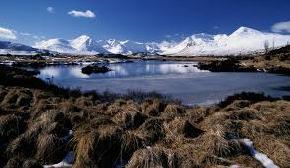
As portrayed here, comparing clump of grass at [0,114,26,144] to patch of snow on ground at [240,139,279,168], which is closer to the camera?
patch of snow on ground at [240,139,279,168]

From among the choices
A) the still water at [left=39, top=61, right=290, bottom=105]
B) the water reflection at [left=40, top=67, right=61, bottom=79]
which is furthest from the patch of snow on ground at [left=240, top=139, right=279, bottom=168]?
the water reflection at [left=40, top=67, right=61, bottom=79]

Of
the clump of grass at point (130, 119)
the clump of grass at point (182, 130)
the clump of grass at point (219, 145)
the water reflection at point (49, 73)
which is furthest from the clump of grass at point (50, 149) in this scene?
the water reflection at point (49, 73)

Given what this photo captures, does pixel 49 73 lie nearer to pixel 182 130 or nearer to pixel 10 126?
pixel 10 126

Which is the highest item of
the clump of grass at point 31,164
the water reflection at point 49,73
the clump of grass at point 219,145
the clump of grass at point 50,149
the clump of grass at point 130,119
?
the clump of grass at point 130,119

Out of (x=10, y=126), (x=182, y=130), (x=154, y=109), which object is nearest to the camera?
(x=182, y=130)

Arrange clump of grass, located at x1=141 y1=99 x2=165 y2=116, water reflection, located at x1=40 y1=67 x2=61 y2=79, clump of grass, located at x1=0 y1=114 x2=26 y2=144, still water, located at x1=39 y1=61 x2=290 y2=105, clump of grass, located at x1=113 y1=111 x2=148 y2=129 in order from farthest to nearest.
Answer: water reflection, located at x1=40 y1=67 x2=61 y2=79 < still water, located at x1=39 y1=61 x2=290 y2=105 < clump of grass, located at x1=141 y1=99 x2=165 y2=116 < clump of grass, located at x1=113 y1=111 x2=148 y2=129 < clump of grass, located at x1=0 y1=114 x2=26 y2=144

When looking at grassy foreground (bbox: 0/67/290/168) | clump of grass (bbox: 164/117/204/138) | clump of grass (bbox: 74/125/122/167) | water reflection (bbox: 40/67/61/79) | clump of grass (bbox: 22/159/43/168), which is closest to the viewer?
grassy foreground (bbox: 0/67/290/168)

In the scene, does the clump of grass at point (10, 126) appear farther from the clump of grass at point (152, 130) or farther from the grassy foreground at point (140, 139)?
the clump of grass at point (152, 130)

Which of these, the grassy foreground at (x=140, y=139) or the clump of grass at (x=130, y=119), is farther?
the clump of grass at (x=130, y=119)

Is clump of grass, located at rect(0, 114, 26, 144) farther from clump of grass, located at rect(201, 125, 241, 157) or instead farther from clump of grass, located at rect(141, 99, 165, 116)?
clump of grass, located at rect(201, 125, 241, 157)

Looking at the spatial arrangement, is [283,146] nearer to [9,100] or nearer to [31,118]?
[31,118]

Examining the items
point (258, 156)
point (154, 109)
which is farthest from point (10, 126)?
point (258, 156)

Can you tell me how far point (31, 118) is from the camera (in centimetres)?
1190

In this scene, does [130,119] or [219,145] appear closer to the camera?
[219,145]
